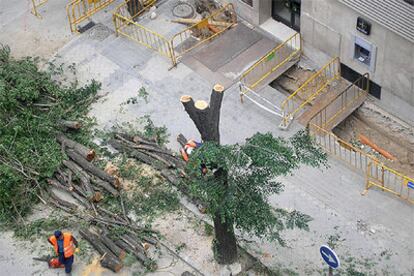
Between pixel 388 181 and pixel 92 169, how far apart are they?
7747 millimetres

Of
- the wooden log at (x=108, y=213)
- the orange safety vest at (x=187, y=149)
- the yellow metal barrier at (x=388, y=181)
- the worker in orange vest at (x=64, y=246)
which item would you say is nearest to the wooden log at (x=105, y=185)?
the wooden log at (x=108, y=213)

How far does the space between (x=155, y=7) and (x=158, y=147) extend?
6694 mm

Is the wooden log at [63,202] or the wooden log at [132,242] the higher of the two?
the wooden log at [63,202]

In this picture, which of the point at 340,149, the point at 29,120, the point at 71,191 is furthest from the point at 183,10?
the point at 71,191

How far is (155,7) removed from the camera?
2712cm

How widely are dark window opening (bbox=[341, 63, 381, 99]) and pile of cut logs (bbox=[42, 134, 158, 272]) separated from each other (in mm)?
7593

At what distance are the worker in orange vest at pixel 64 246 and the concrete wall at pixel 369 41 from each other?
9.57 metres

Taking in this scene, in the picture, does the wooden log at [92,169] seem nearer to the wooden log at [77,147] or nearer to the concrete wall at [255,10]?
the wooden log at [77,147]

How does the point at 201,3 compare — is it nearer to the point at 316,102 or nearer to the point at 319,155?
the point at 316,102

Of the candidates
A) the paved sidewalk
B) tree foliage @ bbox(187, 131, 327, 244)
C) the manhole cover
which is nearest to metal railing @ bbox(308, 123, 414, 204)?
the paved sidewalk

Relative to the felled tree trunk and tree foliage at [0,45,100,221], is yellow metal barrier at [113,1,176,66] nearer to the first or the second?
tree foliage at [0,45,100,221]

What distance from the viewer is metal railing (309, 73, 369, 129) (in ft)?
75.5

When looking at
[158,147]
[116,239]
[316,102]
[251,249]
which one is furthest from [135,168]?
[316,102]

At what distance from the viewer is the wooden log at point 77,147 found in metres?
22.0
